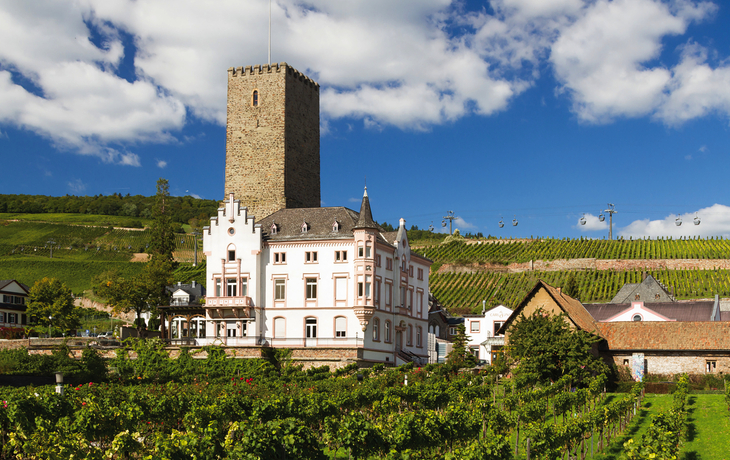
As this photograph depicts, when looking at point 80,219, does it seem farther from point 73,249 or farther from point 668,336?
point 668,336

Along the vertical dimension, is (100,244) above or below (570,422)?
above

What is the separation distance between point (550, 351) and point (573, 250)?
3094 inches

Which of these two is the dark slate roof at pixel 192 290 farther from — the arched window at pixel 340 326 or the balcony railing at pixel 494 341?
the balcony railing at pixel 494 341

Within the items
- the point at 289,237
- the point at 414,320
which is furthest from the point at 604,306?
the point at 289,237

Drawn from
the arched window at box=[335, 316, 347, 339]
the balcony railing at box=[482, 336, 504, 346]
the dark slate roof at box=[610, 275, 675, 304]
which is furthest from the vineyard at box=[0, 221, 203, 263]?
the arched window at box=[335, 316, 347, 339]

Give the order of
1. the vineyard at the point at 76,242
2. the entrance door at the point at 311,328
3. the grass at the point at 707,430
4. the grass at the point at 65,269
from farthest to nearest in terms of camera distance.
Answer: the vineyard at the point at 76,242
the grass at the point at 65,269
the entrance door at the point at 311,328
the grass at the point at 707,430

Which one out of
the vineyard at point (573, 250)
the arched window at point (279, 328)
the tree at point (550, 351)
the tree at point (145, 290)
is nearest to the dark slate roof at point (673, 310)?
the tree at point (550, 351)

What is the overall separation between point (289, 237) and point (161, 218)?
2368 centimetres

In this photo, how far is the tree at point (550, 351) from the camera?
138ft

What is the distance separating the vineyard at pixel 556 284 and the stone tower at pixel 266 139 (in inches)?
1239

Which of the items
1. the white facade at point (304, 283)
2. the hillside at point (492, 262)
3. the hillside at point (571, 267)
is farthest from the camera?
the hillside at point (492, 262)

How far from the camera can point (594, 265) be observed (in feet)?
360

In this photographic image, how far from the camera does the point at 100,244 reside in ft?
425

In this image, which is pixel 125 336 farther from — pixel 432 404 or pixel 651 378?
pixel 651 378
